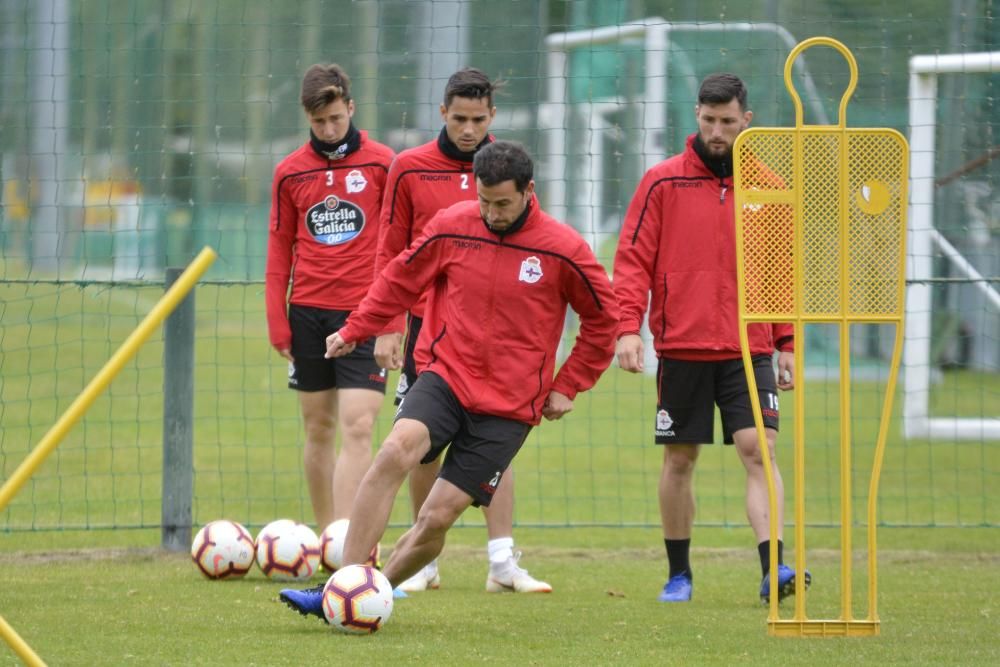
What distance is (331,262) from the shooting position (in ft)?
25.4

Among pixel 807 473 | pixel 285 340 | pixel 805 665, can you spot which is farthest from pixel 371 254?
pixel 807 473

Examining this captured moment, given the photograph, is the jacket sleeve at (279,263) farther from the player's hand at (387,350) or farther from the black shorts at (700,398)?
the black shorts at (700,398)

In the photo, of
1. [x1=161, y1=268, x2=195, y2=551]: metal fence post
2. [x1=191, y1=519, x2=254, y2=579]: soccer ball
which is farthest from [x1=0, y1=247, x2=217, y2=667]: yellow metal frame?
[x1=161, y1=268, x2=195, y2=551]: metal fence post

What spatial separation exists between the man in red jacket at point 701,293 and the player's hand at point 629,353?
1.15 ft

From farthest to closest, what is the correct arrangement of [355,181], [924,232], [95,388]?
[924,232]
[355,181]
[95,388]

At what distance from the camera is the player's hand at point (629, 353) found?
652 centimetres

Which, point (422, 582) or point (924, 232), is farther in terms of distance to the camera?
point (924, 232)

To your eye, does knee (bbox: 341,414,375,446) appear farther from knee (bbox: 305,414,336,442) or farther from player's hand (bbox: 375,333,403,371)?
player's hand (bbox: 375,333,403,371)

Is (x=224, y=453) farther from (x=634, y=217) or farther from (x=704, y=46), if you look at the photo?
(x=634, y=217)

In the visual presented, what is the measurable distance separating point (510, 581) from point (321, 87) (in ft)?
8.08

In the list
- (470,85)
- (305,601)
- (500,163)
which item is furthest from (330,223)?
(305,601)

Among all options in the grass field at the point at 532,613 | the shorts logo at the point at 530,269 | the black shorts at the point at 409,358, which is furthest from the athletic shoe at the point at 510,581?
the shorts logo at the point at 530,269

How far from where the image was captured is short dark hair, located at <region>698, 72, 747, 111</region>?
6840 millimetres

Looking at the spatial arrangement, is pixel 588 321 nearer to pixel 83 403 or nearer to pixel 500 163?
pixel 500 163
